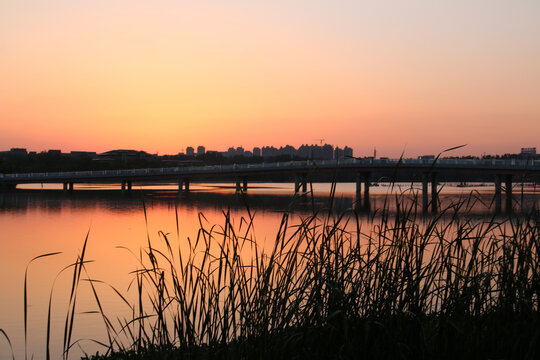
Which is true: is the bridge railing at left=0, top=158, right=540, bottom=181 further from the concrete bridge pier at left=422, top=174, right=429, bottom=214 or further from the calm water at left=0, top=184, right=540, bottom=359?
the calm water at left=0, top=184, right=540, bottom=359

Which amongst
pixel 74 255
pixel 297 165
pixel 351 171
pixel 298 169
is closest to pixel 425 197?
pixel 351 171

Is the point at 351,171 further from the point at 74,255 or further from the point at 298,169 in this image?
the point at 74,255

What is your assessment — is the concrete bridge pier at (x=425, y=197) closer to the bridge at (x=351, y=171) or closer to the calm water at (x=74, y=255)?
the bridge at (x=351, y=171)

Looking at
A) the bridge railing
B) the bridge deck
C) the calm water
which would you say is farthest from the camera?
the bridge railing

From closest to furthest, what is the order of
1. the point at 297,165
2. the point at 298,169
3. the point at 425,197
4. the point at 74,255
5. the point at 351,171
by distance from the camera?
the point at 74,255 < the point at 425,197 < the point at 351,171 < the point at 298,169 < the point at 297,165

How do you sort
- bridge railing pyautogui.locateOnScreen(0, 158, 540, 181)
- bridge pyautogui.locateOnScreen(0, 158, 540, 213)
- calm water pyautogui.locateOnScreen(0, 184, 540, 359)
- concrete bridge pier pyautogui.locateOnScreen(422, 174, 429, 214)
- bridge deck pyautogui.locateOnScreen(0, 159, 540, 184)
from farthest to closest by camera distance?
bridge railing pyautogui.locateOnScreen(0, 158, 540, 181) → bridge deck pyautogui.locateOnScreen(0, 159, 540, 184) → bridge pyautogui.locateOnScreen(0, 158, 540, 213) → calm water pyautogui.locateOnScreen(0, 184, 540, 359) → concrete bridge pier pyautogui.locateOnScreen(422, 174, 429, 214)

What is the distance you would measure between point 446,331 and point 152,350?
247 centimetres

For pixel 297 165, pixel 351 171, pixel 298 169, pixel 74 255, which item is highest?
pixel 297 165

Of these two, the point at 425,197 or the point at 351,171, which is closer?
the point at 425,197

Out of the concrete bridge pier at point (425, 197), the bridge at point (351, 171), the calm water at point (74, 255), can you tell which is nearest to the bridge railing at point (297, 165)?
the bridge at point (351, 171)

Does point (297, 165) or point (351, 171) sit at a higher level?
point (297, 165)

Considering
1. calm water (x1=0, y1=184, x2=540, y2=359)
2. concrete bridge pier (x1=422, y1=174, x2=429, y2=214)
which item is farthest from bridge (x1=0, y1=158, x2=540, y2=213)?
calm water (x1=0, y1=184, x2=540, y2=359)

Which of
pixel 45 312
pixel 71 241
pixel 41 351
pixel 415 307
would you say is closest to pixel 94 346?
pixel 41 351

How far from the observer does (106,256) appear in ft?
80.5
